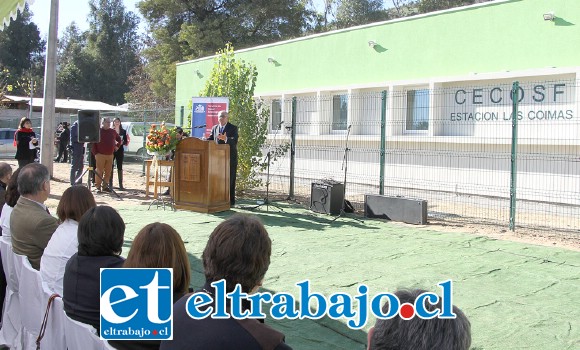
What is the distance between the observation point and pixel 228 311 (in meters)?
2.00

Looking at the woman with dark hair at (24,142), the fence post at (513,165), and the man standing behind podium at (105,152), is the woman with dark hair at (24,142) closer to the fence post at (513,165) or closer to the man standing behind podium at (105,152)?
the man standing behind podium at (105,152)

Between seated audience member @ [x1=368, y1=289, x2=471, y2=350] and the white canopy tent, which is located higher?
the white canopy tent

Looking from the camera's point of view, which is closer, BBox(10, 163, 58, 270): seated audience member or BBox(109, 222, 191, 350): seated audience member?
BBox(109, 222, 191, 350): seated audience member

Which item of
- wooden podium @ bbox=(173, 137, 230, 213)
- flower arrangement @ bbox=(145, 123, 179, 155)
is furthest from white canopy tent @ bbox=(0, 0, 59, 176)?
wooden podium @ bbox=(173, 137, 230, 213)

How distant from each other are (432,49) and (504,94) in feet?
8.16

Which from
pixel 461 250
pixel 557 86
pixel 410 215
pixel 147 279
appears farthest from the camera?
pixel 557 86

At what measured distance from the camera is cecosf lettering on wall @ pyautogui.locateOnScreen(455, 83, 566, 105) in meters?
11.2

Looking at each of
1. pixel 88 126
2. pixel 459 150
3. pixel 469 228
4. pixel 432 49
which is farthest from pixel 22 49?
pixel 469 228

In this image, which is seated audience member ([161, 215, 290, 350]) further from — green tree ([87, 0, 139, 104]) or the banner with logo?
green tree ([87, 0, 139, 104])

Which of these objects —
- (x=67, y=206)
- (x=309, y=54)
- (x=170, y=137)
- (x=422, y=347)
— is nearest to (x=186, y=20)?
(x=309, y=54)

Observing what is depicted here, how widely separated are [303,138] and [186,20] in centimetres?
2258

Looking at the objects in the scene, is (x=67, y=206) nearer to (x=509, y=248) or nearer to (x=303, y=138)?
(x=509, y=248)

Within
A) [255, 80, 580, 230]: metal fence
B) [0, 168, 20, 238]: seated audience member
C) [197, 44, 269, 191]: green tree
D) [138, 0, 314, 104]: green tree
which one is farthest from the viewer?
[138, 0, 314, 104]: green tree

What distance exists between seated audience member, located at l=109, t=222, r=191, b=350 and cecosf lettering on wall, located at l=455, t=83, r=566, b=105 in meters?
9.23
